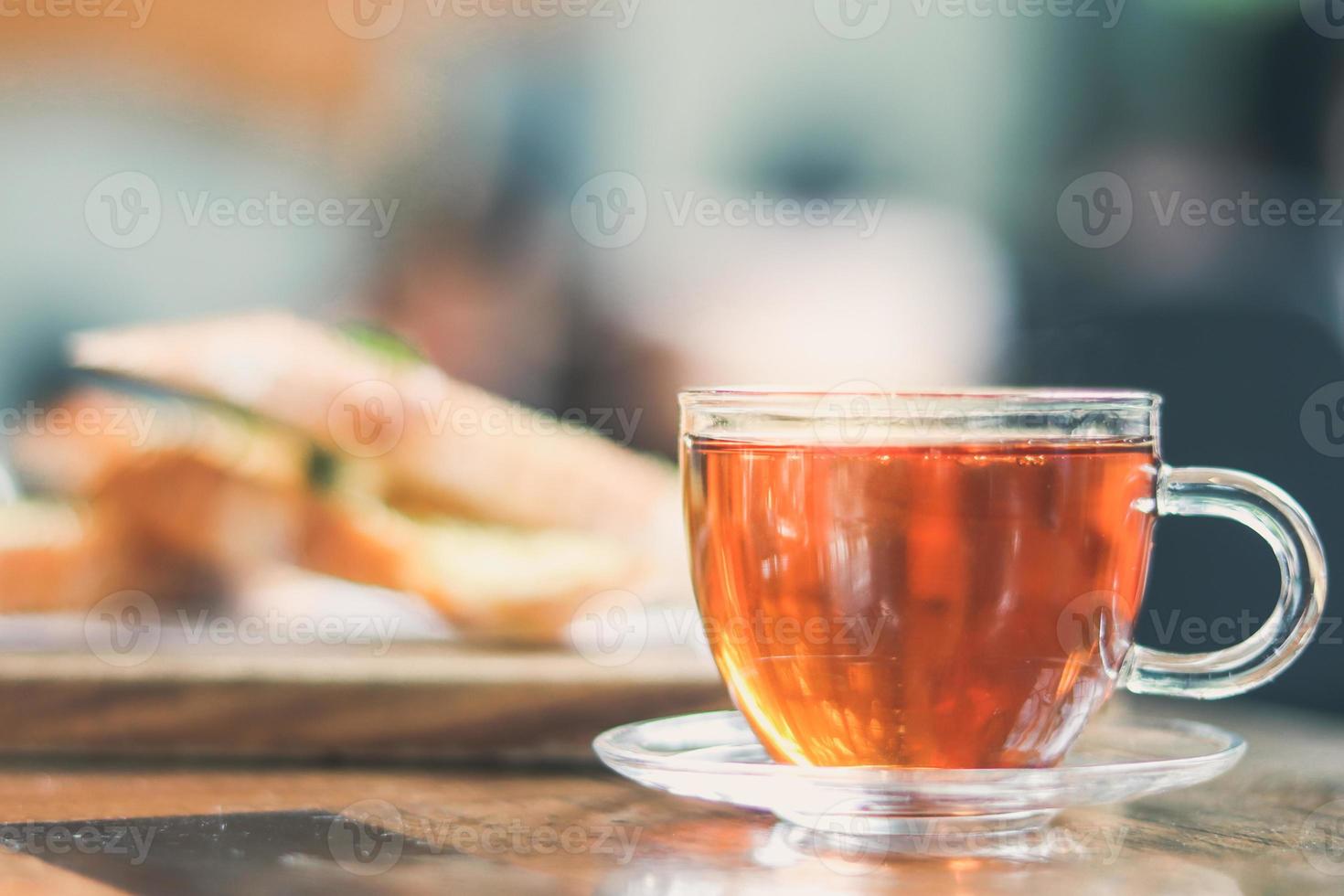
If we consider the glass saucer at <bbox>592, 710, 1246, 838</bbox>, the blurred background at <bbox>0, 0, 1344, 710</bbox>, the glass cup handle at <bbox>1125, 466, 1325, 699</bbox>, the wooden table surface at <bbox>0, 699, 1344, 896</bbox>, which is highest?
the blurred background at <bbox>0, 0, 1344, 710</bbox>

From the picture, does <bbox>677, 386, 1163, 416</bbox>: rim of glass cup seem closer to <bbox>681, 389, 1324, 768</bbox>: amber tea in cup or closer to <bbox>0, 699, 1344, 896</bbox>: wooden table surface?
<bbox>681, 389, 1324, 768</bbox>: amber tea in cup

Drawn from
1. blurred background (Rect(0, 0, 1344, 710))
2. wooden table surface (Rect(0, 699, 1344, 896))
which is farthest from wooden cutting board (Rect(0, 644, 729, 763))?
blurred background (Rect(0, 0, 1344, 710))

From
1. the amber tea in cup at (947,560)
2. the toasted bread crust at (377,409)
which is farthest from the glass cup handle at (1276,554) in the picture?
the toasted bread crust at (377,409)

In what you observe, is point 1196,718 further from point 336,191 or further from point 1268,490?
point 336,191

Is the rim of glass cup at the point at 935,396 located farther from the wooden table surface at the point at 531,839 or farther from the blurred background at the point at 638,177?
the blurred background at the point at 638,177

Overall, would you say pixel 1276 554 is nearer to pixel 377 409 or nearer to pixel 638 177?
pixel 377 409

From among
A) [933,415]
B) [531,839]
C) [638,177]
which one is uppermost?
[638,177]

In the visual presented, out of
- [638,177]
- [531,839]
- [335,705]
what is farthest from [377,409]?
[638,177]
